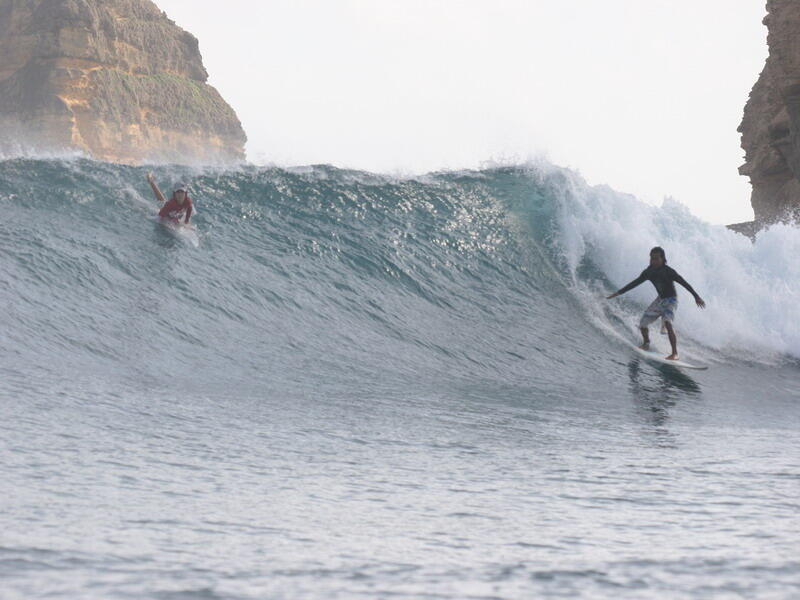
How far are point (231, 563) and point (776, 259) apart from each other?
14.2 meters

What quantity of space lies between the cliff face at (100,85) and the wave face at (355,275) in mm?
46386

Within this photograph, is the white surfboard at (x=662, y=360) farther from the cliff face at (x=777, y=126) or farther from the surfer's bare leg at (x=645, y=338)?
the cliff face at (x=777, y=126)

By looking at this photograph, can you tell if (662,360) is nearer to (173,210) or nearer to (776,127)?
(173,210)

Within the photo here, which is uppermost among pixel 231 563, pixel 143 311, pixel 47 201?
pixel 47 201

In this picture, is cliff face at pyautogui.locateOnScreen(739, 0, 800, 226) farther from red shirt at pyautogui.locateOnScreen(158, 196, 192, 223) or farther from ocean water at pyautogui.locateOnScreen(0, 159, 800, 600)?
red shirt at pyautogui.locateOnScreen(158, 196, 192, 223)

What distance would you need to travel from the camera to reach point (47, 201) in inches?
459

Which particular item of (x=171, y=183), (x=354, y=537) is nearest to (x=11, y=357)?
(x=354, y=537)

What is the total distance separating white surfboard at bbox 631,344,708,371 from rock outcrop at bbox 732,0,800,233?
10.4 m

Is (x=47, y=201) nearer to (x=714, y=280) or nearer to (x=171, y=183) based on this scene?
(x=171, y=183)

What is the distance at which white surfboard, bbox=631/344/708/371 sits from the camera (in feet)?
32.4

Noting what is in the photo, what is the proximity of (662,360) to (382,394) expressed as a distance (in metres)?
4.73

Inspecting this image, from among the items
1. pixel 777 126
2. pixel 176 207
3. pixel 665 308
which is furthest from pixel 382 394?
pixel 777 126

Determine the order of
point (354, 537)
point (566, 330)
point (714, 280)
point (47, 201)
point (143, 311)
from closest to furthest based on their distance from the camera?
point (354, 537) → point (143, 311) → point (566, 330) → point (47, 201) → point (714, 280)

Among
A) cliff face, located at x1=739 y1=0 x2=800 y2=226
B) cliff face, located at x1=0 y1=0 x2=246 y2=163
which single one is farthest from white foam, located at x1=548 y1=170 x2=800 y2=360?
cliff face, located at x1=0 y1=0 x2=246 y2=163
